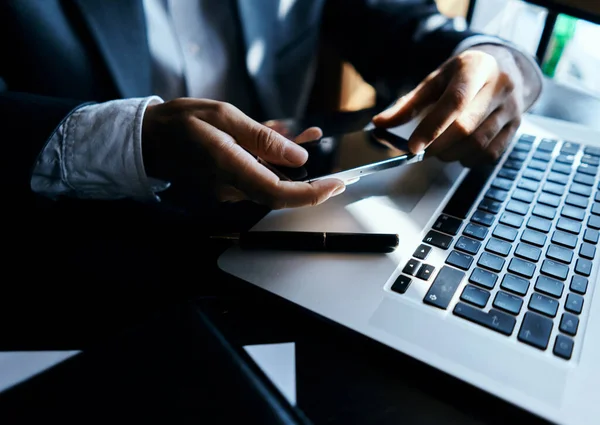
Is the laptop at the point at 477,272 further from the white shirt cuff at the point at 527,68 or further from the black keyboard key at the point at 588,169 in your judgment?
the white shirt cuff at the point at 527,68

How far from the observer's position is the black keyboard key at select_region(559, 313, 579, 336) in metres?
0.33

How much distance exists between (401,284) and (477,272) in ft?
0.21

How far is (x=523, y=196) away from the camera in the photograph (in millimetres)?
465

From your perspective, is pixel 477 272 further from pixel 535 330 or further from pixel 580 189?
pixel 580 189

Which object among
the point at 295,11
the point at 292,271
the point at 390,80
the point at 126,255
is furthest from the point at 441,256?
the point at 295,11

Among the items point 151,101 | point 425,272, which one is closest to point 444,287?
point 425,272

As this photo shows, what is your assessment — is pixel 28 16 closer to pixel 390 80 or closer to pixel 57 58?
pixel 57 58

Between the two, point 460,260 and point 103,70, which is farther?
point 103,70

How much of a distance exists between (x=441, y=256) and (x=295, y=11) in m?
0.55

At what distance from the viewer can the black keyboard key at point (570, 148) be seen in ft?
1.75

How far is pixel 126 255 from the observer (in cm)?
48

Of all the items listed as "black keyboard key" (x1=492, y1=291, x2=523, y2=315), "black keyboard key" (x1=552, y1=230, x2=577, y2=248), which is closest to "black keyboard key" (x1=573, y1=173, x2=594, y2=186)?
"black keyboard key" (x1=552, y1=230, x2=577, y2=248)

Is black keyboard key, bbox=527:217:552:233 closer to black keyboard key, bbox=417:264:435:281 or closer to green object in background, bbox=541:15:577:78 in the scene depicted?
black keyboard key, bbox=417:264:435:281

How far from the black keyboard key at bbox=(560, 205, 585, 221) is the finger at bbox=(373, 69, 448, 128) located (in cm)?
18
